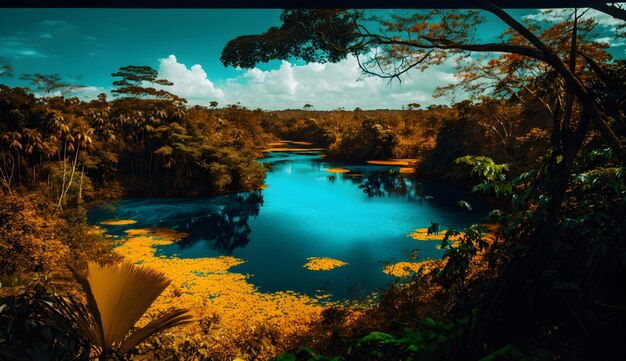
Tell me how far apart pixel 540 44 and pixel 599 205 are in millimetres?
1242

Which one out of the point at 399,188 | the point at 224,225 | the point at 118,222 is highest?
the point at 399,188

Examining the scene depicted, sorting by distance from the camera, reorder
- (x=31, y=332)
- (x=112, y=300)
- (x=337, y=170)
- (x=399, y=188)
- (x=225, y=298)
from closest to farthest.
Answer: (x=31, y=332) < (x=112, y=300) < (x=225, y=298) < (x=399, y=188) < (x=337, y=170)

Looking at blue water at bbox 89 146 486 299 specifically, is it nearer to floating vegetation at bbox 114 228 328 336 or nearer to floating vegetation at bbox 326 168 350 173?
floating vegetation at bbox 114 228 328 336

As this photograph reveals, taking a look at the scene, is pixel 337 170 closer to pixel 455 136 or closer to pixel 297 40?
pixel 455 136

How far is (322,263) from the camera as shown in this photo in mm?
11273

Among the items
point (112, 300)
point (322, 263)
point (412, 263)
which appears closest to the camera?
point (112, 300)

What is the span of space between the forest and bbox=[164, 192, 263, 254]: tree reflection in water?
0.87 feet

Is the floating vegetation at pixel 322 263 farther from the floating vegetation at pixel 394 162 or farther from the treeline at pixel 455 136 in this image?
the floating vegetation at pixel 394 162

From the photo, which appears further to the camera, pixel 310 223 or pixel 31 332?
pixel 310 223

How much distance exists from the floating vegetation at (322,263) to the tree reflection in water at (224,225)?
9.73ft

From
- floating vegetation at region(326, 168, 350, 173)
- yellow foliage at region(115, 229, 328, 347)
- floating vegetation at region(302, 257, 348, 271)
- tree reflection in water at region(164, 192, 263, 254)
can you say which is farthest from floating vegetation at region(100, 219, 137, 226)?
floating vegetation at region(326, 168, 350, 173)

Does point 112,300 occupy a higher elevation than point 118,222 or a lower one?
higher

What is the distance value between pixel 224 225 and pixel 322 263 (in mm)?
6187

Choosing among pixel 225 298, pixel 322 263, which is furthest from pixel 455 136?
pixel 225 298
